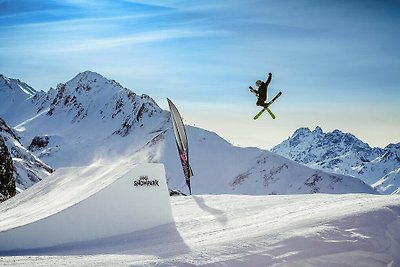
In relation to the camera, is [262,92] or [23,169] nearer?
[262,92]

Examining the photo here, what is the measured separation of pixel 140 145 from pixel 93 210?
374 ft

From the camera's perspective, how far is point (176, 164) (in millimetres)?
103312

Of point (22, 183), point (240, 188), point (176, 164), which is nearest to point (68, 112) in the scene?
point (176, 164)

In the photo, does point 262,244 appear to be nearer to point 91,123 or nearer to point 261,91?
point 261,91

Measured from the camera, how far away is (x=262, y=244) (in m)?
8.05

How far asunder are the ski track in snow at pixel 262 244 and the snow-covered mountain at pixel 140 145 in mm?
75658

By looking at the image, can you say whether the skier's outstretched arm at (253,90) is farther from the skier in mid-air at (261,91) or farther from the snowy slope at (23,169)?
the snowy slope at (23,169)

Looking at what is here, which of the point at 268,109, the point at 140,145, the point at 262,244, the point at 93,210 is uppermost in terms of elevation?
the point at 140,145

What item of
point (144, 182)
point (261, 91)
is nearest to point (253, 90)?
point (261, 91)

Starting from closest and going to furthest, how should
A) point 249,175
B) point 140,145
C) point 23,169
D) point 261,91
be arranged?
point 261,91
point 23,169
point 249,175
point 140,145

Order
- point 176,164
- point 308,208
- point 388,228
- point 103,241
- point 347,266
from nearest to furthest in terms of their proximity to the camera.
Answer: point 347,266 → point 388,228 → point 103,241 → point 308,208 → point 176,164

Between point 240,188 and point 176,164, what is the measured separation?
2034cm

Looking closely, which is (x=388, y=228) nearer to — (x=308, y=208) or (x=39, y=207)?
(x=308, y=208)

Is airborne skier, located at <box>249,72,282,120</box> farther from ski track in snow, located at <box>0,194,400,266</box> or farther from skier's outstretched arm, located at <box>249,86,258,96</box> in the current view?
ski track in snow, located at <box>0,194,400,266</box>
